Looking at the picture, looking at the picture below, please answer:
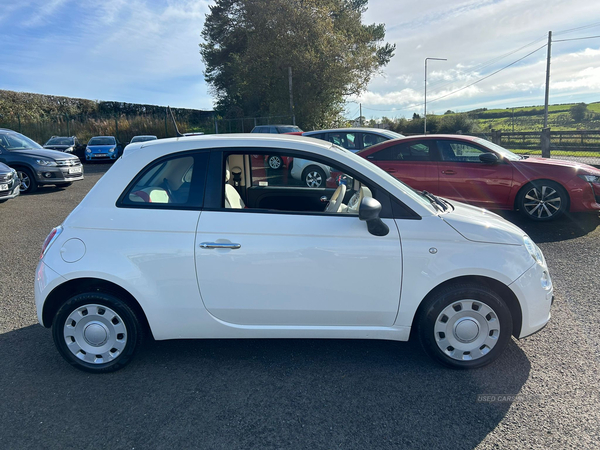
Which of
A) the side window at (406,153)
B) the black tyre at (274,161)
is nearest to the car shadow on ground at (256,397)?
the black tyre at (274,161)

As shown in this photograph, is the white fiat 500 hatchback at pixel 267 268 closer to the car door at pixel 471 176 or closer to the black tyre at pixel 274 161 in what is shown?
the black tyre at pixel 274 161

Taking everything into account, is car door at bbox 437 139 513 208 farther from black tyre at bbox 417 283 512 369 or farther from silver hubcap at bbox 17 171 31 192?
silver hubcap at bbox 17 171 31 192

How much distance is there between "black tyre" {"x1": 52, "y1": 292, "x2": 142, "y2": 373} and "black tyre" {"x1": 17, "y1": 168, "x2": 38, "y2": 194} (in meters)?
10.6

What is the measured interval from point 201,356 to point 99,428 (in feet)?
3.12

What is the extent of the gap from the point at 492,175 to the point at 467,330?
5164 millimetres

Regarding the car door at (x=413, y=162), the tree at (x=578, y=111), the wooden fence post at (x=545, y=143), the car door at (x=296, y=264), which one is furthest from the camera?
the tree at (x=578, y=111)

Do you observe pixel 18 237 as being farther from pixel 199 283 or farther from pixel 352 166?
pixel 352 166

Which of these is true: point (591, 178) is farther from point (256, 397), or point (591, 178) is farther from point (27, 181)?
point (27, 181)

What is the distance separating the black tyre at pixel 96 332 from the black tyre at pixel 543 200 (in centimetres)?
662

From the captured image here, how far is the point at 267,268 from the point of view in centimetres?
300

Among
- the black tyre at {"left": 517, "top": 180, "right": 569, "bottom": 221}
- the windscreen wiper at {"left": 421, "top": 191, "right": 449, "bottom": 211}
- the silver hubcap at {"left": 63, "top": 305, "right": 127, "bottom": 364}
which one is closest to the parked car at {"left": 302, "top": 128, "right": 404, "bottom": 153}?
the black tyre at {"left": 517, "top": 180, "right": 569, "bottom": 221}

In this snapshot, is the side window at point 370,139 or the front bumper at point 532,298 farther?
the side window at point 370,139

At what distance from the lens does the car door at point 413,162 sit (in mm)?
8016

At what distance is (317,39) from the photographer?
95.0 ft
